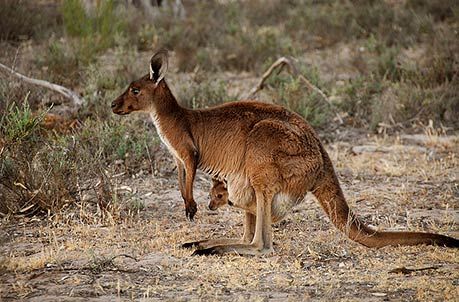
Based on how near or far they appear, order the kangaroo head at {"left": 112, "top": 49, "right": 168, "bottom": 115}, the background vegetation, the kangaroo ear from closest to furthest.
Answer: the kangaroo ear
the kangaroo head at {"left": 112, "top": 49, "right": 168, "bottom": 115}
the background vegetation

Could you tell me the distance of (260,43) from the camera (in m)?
14.5

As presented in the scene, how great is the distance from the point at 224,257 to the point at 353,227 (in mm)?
969

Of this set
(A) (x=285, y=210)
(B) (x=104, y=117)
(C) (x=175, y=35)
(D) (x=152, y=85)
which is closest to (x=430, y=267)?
(A) (x=285, y=210)

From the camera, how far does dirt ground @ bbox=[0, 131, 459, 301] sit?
4.94 meters

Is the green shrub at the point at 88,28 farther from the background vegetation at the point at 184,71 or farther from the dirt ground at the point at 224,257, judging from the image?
the dirt ground at the point at 224,257

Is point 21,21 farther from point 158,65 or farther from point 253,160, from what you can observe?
point 253,160

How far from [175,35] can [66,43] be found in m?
2.94

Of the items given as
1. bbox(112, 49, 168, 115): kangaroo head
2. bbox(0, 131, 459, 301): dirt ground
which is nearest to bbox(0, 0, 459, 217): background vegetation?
bbox(0, 131, 459, 301): dirt ground

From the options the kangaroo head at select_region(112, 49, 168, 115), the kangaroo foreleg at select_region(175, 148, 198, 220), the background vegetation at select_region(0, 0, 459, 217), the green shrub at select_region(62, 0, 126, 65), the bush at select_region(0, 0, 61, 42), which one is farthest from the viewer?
the bush at select_region(0, 0, 61, 42)

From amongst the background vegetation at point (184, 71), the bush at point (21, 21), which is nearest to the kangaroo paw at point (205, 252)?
the background vegetation at point (184, 71)

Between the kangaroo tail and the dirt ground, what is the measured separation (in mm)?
152

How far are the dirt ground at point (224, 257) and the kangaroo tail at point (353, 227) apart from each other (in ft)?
0.50

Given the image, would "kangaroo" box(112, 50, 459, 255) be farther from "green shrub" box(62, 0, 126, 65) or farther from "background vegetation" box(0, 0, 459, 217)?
"green shrub" box(62, 0, 126, 65)

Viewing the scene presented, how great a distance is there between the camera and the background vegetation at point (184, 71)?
705cm
